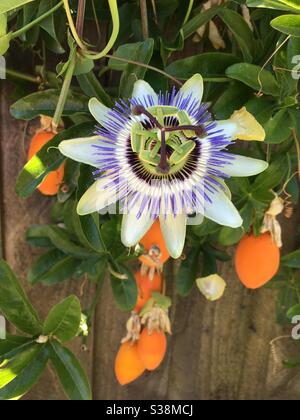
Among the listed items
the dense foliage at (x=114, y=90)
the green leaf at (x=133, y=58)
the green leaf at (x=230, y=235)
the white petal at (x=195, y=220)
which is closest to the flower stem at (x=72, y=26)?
the dense foliage at (x=114, y=90)

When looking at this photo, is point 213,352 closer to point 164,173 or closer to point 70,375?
point 70,375

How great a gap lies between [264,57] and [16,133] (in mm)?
525

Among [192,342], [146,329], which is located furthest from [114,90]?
[192,342]

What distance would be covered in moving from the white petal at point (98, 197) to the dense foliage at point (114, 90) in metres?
0.05

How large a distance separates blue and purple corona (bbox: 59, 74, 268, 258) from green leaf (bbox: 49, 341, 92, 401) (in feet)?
0.93

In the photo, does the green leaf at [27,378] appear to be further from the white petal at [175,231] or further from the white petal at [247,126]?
the white petal at [247,126]

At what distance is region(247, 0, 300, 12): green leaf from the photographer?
0.72 m

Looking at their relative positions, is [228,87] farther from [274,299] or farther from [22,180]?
[274,299]

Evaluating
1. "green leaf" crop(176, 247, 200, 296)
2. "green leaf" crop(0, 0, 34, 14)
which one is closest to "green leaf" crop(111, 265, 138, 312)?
"green leaf" crop(176, 247, 200, 296)

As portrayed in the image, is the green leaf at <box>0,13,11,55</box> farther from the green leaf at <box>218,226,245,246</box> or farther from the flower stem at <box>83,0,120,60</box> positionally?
the green leaf at <box>218,226,245,246</box>

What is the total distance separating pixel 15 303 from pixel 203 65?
0.47 meters

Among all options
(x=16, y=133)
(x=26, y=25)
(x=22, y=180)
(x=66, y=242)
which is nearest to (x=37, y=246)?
(x=66, y=242)

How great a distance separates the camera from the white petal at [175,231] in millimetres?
774

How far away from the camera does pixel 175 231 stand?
0.78m
